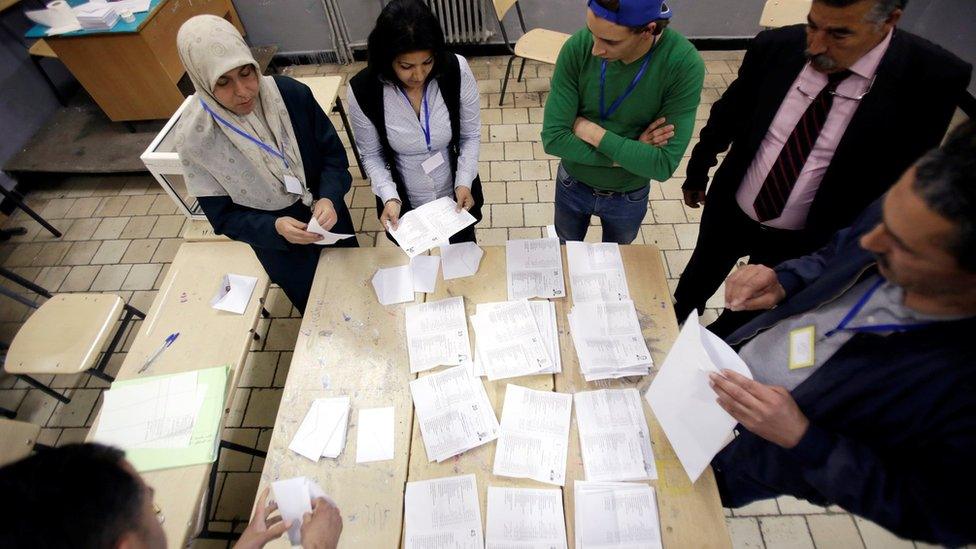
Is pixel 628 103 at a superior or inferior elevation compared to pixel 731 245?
superior

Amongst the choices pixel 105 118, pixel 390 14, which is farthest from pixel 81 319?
pixel 105 118

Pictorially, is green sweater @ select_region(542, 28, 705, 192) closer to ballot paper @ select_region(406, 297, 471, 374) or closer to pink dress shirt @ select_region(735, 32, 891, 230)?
pink dress shirt @ select_region(735, 32, 891, 230)

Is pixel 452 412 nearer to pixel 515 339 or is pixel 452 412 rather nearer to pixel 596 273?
pixel 515 339

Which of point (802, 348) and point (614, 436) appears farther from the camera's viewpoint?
point (614, 436)

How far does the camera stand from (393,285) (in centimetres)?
204

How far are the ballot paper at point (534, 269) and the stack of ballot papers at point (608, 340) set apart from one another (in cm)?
16

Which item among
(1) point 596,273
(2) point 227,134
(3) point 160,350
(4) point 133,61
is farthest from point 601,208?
(4) point 133,61

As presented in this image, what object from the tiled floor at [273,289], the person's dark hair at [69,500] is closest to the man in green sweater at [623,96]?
the tiled floor at [273,289]

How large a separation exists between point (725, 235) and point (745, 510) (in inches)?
56.1

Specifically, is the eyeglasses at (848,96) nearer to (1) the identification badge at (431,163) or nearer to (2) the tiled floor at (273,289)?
(1) the identification badge at (431,163)

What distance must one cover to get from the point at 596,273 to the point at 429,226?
79cm

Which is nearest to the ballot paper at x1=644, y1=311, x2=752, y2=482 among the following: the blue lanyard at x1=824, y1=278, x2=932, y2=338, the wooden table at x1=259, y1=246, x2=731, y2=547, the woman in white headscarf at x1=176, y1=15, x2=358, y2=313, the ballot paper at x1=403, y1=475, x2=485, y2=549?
the wooden table at x1=259, y1=246, x2=731, y2=547

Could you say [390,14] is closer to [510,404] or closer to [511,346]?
[511,346]

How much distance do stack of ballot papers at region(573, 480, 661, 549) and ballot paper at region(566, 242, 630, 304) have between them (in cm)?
75
